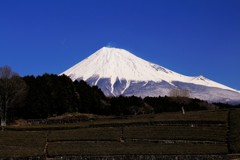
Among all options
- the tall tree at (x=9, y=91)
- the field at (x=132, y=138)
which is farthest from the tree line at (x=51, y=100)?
the field at (x=132, y=138)

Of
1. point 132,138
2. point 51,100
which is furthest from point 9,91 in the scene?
point 132,138

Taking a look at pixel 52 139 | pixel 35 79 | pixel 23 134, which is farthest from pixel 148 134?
pixel 35 79

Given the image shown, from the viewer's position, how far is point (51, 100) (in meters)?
113

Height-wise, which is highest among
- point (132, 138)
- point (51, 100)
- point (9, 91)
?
point (9, 91)

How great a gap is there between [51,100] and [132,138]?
162 feet

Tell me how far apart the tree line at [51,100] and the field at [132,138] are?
23957mm

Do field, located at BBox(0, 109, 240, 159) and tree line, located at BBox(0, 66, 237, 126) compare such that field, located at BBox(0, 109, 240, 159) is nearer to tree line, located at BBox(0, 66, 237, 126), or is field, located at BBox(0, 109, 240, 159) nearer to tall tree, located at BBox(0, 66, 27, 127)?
tall tree, located at BBox(0, 66, 27, 127)

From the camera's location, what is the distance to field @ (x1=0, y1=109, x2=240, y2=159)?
56.7 m

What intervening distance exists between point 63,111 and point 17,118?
37.4ft

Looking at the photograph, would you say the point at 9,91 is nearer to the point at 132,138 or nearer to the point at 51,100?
the point at 51,100

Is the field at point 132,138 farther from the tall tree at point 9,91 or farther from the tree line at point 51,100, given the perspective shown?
the tree line at point 51,100

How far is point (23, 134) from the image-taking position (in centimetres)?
7212

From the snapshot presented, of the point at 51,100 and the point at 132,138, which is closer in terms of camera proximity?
the point at 132,138

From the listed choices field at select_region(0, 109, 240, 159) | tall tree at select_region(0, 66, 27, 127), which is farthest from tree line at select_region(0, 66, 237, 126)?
field at select_region(0, 109, 240, 159)
